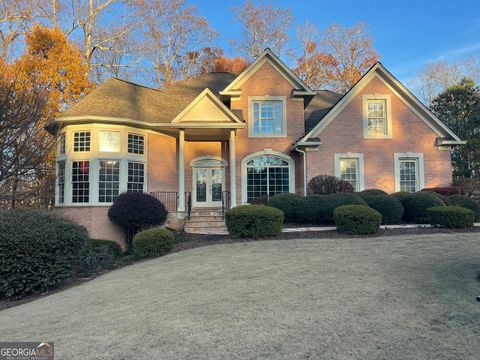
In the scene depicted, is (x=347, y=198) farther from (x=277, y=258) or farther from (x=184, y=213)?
(x=184, y=213)

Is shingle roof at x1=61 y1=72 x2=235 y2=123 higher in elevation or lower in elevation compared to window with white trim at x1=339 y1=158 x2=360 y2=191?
higher

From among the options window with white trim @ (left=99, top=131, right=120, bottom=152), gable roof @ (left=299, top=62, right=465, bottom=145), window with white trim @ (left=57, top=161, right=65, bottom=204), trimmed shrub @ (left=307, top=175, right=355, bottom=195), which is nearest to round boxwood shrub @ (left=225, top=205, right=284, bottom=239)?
trimmed shrub @ (left=307, top=175, right=355, bottom=195)

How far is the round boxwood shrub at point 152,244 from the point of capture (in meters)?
10.9

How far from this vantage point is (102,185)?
14812 mm

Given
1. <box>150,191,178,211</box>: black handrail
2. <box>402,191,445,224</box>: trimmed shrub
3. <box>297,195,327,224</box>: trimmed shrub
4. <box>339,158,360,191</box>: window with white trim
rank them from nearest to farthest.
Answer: <box>297,195,327,224</box>: trimmed shrub, <box>402,191,445,224</box>: trimmed shrub, <box>150,191,178,211</box>: black handrail, <box>339,158,360,191</box>: window with white trim

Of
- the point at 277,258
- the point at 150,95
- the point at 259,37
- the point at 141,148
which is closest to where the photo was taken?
the point at 277,258

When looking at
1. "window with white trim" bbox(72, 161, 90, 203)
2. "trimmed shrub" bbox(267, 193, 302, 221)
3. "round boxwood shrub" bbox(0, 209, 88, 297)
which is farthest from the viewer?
"window with white trim" bbox(72, 161, 90, 203)

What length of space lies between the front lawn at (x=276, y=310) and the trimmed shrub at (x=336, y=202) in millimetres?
3729

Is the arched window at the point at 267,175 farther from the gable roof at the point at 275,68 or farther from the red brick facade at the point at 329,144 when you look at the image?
the gable roof at the point at 275,68

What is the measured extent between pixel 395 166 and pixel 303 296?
12.4 meters

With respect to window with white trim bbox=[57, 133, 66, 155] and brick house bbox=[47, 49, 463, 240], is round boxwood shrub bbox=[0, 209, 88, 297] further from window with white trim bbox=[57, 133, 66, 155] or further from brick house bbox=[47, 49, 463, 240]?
window with white trim bbox=[57, 133, 66, 155]

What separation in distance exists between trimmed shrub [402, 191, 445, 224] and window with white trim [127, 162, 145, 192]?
10.6m

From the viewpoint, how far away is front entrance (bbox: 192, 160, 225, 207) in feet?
57.9

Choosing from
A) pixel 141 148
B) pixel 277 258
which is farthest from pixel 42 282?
pixel 141 148
